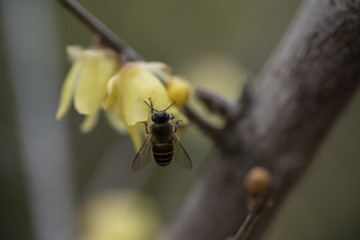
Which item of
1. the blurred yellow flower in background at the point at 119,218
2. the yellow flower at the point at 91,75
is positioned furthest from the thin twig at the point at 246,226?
the blurred yellow flower in background at the point at 119,218

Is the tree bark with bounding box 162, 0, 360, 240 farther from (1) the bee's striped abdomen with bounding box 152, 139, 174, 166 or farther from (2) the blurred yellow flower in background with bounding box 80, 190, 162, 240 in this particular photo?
(2) the blurred yellow flower in background with bounding box 80, 190, 162, 240

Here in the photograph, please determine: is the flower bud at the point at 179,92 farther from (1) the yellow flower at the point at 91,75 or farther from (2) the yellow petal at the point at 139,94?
(1) the yellow flower at the point at 91,75

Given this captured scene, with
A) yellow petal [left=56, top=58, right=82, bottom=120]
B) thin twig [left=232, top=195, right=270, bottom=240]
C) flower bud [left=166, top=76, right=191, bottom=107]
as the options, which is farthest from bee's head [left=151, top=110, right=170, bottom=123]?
thin twig [left=232, top=195, right=270, bottom=240]

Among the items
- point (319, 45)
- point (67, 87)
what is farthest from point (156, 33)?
point (319, 45)

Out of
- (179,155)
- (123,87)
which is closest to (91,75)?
(123,87)

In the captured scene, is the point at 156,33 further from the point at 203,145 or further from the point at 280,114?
the point at 280,114

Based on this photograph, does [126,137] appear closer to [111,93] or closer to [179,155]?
[179,155]
